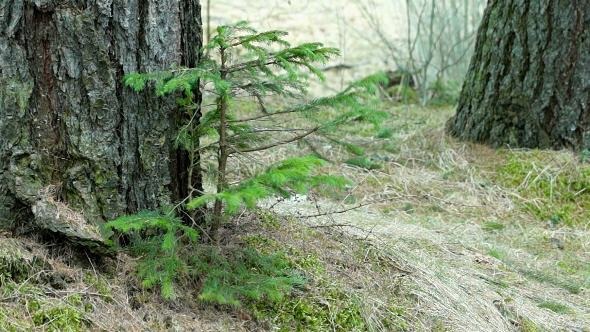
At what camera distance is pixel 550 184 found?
5.69m

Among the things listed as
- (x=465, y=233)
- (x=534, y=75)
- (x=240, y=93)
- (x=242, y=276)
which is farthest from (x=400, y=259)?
(x=534, y=75)

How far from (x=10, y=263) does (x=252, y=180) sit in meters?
0.99

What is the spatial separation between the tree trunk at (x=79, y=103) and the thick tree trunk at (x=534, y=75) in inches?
146

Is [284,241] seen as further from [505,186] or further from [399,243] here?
[505,186]

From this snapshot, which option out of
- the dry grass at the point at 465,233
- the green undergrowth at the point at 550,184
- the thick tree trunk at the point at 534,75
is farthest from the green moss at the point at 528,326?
the thick tree trunk at the point at 534,75

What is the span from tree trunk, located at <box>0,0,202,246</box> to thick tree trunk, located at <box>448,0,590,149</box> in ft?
12.2

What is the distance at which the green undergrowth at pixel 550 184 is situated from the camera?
547 cm

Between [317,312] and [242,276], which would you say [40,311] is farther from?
[317,312]

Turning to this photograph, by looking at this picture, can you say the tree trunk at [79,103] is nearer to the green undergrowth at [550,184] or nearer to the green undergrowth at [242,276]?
the green undergrowth at [242,276]

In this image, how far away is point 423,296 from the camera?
3.45m

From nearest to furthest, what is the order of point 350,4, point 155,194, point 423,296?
point 155,194, point 423,296, point 350,4

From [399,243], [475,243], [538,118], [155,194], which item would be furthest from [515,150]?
[155,194]

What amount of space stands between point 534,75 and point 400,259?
2.91 meters

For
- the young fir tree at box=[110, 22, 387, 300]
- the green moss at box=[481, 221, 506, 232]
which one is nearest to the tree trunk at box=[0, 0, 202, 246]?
the young fir tree at box=[110, 22, 387, 300]
